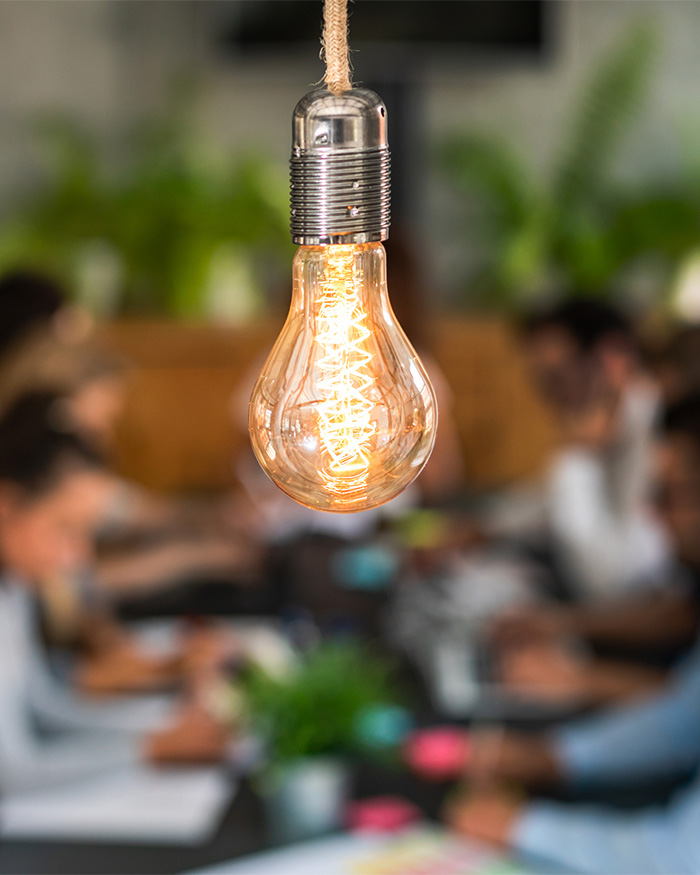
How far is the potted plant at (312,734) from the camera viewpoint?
1548mm

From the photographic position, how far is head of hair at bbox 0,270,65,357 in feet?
10.1

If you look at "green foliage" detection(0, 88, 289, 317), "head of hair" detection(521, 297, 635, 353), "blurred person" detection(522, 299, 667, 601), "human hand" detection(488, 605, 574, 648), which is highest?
"green foliage" detection(0, 88, 289, 317)

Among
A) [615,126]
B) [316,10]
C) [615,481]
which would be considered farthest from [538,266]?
[615,481]

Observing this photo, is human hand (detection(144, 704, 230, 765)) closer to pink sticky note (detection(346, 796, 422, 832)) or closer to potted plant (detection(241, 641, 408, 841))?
potted plant (detection(241, 641, 408, 841))

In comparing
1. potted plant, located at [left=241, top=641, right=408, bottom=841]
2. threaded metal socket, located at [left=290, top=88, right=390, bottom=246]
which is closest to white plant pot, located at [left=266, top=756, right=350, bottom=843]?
potted plant, located at [left=241, top=641, right=408, bottom=841]

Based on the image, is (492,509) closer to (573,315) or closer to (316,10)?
(573,315)

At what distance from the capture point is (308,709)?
5.41ft

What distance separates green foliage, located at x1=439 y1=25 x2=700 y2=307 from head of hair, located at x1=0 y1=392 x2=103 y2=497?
3.54 m

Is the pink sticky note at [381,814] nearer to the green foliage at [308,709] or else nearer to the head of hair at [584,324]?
the green foliage at [308,709]

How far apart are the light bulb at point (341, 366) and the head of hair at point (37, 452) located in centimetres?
146

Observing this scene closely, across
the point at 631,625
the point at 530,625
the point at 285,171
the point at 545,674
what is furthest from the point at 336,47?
the point at 285,171

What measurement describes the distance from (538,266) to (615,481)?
8.41ft

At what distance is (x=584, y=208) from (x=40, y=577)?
168 inches

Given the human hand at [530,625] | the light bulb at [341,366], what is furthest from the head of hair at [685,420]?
the light bulb at [341,366]
